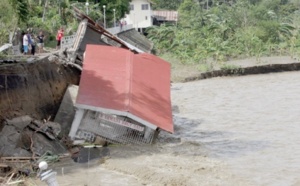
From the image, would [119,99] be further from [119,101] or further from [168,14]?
[168,14]

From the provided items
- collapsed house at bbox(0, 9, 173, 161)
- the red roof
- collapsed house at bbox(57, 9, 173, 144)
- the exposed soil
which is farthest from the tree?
collapsed house at bbox(0, 9, 173, 161)

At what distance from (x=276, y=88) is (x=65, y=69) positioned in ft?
54.8

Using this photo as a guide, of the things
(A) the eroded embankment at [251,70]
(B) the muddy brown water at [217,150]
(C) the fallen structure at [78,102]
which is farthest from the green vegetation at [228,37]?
(C) the fallen structure at [78,102]

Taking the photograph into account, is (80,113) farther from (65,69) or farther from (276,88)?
(276,88)

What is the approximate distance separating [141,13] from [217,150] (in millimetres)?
60065

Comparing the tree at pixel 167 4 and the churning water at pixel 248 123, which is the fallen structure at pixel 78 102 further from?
the tree at pixel 167 4

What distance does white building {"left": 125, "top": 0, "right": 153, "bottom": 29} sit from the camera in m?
73.7

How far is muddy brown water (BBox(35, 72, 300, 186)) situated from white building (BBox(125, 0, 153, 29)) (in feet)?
158

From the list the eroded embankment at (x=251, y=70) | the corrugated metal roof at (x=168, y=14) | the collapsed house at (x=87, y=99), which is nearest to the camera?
the collapsed house at (x=87, y=99)

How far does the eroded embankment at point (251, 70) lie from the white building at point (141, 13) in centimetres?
3771

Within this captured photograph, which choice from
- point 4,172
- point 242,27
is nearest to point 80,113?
point 4,172

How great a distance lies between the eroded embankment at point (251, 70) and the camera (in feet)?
115

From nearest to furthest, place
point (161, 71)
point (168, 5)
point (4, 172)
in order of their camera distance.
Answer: point (4, 172), point (161, 71), point (168, 5)

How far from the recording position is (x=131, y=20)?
76062mm
